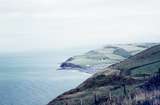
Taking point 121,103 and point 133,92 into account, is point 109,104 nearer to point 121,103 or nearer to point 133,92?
point 121,103

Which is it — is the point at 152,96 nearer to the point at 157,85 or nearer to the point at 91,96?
the point at 157,85

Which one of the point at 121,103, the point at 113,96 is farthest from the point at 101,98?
the point at 121,103

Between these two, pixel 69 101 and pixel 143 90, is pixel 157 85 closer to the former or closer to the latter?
pixel 143 90

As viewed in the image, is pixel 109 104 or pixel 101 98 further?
pixel 101 98

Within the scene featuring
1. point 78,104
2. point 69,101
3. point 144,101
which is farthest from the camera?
point 69,101

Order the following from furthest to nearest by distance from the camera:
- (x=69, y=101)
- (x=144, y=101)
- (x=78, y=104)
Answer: (x=69, y=101), (x=78, y=104), (x=144, y=101)

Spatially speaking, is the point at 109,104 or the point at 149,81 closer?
the point at 109,104

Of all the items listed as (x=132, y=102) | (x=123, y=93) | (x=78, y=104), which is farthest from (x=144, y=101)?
(x=78, y=104)
